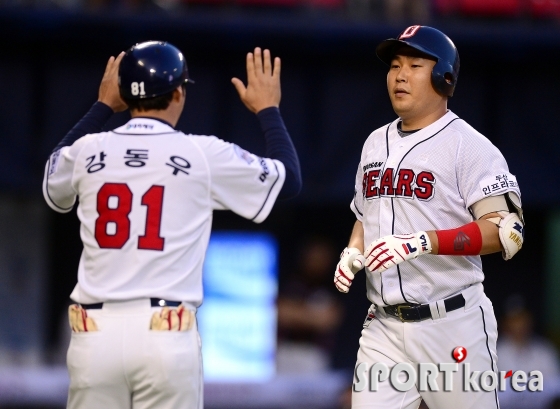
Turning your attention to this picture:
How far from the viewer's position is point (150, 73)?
352cm

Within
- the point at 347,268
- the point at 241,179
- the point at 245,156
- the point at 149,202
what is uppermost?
the point at 245,156

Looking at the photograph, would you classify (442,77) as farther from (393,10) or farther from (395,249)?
(393,10)

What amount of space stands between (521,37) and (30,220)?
5.67 m

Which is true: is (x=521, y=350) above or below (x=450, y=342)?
below

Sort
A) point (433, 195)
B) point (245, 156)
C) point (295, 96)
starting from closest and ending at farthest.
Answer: point (245, 156)
point (433, 195)
point (295, 96)

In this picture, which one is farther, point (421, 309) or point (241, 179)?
point (421, 309)

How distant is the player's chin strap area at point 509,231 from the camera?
3.55m

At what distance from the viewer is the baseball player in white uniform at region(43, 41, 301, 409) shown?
3.25 m

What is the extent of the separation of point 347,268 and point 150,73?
3.96 ft

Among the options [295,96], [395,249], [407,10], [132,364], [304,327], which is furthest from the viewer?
[295,96]

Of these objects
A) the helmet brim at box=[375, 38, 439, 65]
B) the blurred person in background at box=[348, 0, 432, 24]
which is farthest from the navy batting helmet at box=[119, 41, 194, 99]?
the blurred person in background at box=[348, 0, 432, 24]

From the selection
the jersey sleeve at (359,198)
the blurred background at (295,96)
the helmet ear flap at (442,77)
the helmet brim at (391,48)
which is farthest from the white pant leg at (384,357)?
the blurred background at (295,96)

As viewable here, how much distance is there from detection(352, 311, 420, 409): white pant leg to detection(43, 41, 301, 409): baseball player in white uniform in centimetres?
73

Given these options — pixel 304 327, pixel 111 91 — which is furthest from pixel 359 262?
pixel 304 327
